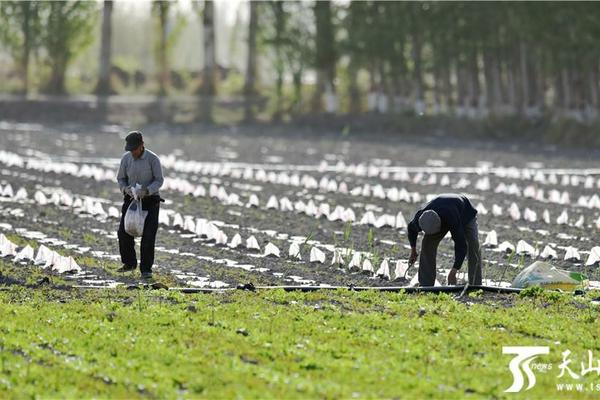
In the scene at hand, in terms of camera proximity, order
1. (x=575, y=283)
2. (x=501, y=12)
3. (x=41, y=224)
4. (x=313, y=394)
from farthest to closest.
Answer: (x=501, y=12) → (x=41, y=224) → (x=575, y=283) → (x=313, y=394)

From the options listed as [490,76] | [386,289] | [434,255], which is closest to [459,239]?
[434,255]

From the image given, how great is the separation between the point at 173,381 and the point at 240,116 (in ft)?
164

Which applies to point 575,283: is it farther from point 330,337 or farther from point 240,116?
point 240,116

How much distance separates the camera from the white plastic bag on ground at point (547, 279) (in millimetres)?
16094

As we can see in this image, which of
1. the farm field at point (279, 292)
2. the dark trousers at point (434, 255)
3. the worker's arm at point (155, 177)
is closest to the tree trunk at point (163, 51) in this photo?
the farm field at point (279, 292)

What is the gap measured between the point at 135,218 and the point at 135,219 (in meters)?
0.01

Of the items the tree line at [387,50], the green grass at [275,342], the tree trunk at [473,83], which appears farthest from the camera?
the tree trunk at [473,83]

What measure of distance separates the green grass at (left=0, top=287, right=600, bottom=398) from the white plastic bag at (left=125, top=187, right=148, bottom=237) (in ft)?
5.78

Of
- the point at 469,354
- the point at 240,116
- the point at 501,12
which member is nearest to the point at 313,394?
the point at 469,354

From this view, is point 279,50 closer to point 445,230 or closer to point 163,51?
point 163,51

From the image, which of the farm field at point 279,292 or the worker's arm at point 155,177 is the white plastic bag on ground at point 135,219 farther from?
the farm field at point 279,292

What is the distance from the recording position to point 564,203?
27609mm

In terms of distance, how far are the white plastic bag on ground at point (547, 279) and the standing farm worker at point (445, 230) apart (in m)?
0.54

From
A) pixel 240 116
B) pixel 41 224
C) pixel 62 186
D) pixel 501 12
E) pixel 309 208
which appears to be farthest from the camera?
pixel 240 116
